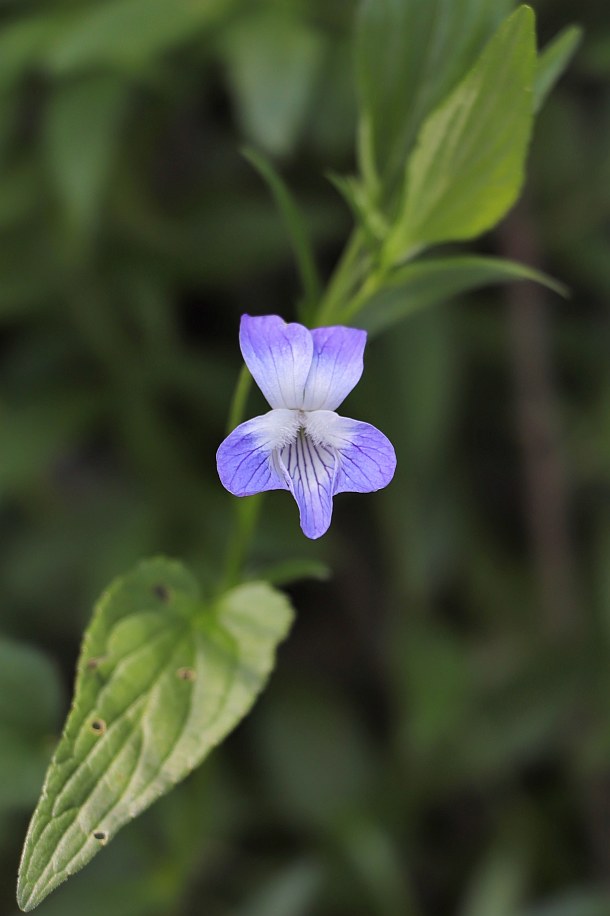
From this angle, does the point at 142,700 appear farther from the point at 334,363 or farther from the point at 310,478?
the point at 334,363

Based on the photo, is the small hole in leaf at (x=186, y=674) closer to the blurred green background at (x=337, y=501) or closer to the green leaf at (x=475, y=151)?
the green leaf at (x=475, y=151)

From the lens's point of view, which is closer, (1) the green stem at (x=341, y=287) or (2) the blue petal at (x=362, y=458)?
(2) the blue petal at (x=362, y=458)

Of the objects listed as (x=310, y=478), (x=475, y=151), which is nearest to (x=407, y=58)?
(x=475, y=151)

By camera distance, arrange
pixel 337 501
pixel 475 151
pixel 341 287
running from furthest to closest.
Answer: pixel 337 501
pixel 341 287
pixel 475 151

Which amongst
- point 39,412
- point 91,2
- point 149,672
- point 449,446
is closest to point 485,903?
point 449,446

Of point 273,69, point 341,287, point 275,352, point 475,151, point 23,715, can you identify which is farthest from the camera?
point 273,69

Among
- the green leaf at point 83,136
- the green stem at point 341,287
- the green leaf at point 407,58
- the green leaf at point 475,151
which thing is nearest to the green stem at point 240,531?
the green stem at point 341,287

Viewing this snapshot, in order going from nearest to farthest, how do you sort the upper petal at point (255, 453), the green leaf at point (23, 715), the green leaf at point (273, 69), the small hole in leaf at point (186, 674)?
the upper petal at point (255, 453) < the small hole in leaf at point (186, 674) < the green leaf at point (23, 715) < the green leaf at point (273, 69)
